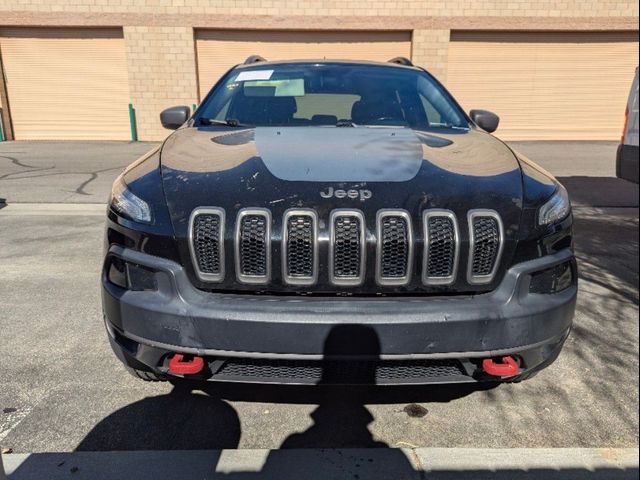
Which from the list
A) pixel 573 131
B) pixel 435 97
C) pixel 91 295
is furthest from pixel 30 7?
pixel 573 131

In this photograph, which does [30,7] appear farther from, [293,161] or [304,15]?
[293,161]

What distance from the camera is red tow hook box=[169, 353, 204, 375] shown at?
2.02m

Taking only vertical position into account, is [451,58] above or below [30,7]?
below

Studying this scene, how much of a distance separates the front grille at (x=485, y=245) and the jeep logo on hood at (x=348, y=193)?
43 cm

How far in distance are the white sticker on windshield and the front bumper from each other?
2.11 meters

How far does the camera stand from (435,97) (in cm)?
364

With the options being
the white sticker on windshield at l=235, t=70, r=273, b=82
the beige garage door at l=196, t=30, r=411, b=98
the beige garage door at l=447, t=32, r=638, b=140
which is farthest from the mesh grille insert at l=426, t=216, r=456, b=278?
the beige garage door at l=447, t=32, r=638, b=140

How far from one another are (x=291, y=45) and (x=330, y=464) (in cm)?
1432

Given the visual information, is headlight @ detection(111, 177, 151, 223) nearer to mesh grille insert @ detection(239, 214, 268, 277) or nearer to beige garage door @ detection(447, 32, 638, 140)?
mesh grille insert @ detection(239, 214, 268, 277)

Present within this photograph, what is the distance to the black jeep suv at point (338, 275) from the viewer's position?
75.9 inches

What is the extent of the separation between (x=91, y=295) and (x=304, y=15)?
40.9ft

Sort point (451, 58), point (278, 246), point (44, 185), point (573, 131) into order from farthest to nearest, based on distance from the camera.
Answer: point (573, 131) < point (451, 58) < point (44, 185) < point (278, 246)

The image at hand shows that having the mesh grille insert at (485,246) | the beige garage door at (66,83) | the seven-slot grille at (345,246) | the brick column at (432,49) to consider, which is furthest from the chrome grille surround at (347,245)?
the beige garage door at (66,83)

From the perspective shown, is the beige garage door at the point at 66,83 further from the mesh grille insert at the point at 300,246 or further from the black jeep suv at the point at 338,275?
the mesh grille insert at the point at 300,246
